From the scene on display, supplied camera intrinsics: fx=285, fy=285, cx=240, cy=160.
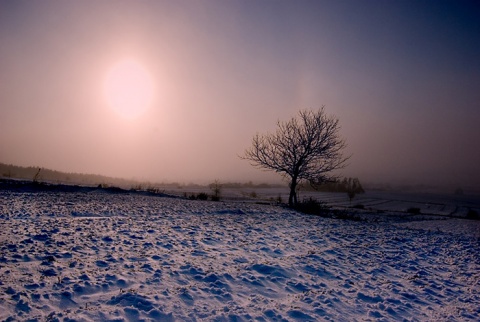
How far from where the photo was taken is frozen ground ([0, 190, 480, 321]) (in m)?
5.24

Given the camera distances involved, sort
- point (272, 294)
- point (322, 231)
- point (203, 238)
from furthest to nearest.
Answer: point (322, 231), point (203, 238), point (272, 294)

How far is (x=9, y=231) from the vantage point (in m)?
8.43

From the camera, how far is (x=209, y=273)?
6.86 m

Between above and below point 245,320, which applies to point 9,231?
above

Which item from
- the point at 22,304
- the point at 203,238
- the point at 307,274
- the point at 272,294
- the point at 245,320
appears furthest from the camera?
the point at 203,238

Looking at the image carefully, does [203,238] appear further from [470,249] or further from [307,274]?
[470,249]

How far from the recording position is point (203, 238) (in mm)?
9906

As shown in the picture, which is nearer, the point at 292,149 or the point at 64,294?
the point at 64,294

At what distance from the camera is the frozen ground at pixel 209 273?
524 cm

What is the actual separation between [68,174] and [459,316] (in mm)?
54271

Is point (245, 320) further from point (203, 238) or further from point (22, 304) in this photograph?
point (203, 238)

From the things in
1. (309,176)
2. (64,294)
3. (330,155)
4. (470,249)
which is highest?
(330,155)

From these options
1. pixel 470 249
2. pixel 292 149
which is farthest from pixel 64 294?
pixel 292 149

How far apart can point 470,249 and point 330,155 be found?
1394 cm
